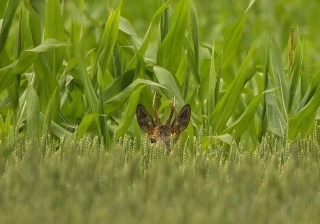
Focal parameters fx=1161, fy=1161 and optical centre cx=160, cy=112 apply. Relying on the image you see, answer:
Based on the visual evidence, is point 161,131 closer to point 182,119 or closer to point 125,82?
point 182,119

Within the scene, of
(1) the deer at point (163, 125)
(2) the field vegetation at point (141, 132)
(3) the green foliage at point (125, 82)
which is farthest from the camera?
(3) the green foliage at point (125, 82)

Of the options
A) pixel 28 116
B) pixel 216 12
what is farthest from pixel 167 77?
pixel 216 12

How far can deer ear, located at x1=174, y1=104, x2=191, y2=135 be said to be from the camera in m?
3.94

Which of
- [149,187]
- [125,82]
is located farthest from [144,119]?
[149,187]

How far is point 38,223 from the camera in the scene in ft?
8.86

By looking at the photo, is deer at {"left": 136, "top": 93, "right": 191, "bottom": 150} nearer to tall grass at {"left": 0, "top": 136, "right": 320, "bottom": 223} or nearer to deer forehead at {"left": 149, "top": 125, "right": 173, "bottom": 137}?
deer forehead at {"left": 149, "top": 125, "right": 173, "bottom": 137}

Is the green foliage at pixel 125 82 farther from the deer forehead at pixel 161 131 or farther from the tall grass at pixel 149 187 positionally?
the tall grass at pixel 149 187

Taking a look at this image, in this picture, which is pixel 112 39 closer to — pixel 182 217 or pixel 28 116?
pixel 28 116

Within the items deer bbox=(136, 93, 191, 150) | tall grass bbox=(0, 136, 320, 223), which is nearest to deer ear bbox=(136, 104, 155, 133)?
deer bbox=(136, 93, 191, 150)

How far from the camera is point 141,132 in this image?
4090 mm

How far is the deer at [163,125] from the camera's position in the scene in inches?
154

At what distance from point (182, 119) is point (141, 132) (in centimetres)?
20

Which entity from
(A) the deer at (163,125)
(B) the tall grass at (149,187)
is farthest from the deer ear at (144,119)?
(B) the tall grass at (149,187)

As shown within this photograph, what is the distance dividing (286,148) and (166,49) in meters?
0.75
